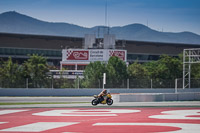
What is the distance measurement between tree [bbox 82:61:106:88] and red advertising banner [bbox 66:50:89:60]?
23600mm

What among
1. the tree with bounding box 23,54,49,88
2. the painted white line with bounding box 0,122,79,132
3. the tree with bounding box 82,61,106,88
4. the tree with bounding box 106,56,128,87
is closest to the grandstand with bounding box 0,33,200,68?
the tree with bounding box 106,56,128,87

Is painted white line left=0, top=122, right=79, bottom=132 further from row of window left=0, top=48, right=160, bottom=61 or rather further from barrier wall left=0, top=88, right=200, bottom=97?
row of window left=0, top=48, right=160, bottom=61

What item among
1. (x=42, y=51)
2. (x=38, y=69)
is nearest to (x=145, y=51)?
(x=42, y=51)

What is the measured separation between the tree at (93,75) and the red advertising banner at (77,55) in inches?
929

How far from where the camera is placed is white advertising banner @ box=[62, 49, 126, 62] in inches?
3248

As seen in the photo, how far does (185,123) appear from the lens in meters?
17.7

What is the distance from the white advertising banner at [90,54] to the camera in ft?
271

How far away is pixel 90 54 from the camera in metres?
82.5

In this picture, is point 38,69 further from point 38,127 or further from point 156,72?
point 38,127

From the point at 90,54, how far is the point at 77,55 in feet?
9.17

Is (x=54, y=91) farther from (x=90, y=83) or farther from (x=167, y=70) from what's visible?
(x=167, y=70)

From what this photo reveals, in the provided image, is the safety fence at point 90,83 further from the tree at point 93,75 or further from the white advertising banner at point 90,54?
the white advertising banner at point 90,54

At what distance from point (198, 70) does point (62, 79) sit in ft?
99.5

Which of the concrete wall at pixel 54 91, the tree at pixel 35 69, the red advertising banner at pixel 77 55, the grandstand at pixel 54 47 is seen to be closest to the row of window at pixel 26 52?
the grandstand at pixel 54 47
